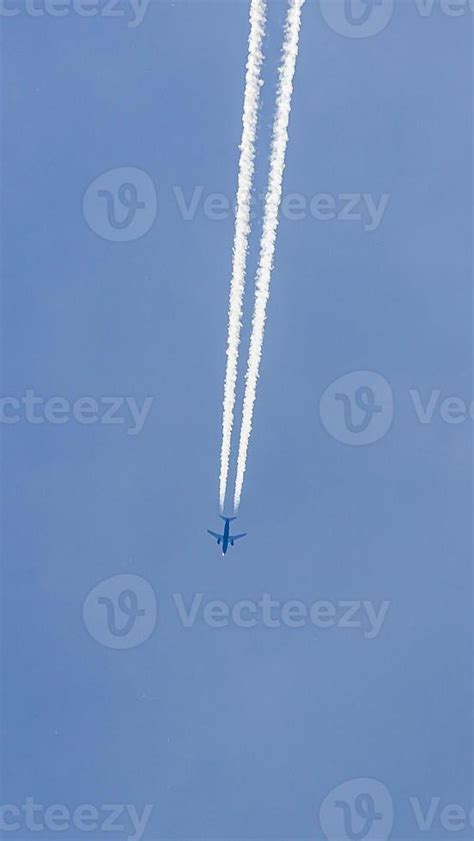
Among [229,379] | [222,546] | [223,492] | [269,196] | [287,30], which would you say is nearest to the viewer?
Result: [287,30]

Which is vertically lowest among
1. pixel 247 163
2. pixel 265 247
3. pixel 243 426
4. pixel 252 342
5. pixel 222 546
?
pixel 222 546

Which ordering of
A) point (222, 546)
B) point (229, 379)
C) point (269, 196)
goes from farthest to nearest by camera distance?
point (222, 546)
point (229, 379)
point (269, 196)

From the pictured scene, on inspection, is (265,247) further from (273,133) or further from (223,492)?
(223,492)

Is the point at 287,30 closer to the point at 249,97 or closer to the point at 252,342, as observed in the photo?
the point at 249,97

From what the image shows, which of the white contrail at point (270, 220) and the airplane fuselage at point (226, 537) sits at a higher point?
the white contrail at point (270, 220)

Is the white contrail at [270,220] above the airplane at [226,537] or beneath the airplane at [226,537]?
above

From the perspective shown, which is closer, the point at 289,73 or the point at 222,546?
the point at 289,73

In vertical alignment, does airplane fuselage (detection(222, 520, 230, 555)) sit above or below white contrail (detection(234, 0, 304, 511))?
below

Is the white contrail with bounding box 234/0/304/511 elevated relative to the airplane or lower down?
elevated

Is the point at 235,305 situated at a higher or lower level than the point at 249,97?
lower

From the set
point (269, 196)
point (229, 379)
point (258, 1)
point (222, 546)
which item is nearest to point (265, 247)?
point (269, 196)
